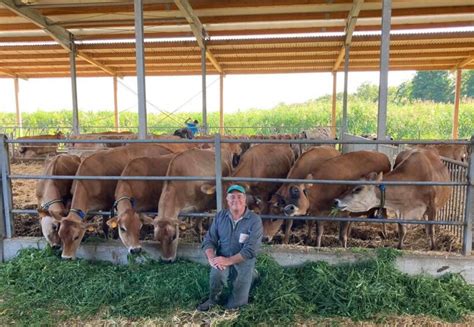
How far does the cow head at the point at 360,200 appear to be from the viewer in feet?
15.9

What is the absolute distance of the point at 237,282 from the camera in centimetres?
367

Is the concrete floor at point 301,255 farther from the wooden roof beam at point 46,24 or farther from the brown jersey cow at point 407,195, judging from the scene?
the wooden roof beam at point 46,24

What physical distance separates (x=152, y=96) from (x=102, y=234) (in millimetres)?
41605

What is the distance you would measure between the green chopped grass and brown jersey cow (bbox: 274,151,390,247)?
0.96m

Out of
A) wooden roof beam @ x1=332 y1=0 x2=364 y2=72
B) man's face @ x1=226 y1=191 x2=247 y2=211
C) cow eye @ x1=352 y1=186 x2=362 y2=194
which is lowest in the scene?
cow eye @ x1=352 y1=186 x2=362 y2=194

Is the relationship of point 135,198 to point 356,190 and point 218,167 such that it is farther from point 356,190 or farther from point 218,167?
point 356,190

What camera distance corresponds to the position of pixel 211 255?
3.60 meters

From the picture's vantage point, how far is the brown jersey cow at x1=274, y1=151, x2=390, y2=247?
5053mm

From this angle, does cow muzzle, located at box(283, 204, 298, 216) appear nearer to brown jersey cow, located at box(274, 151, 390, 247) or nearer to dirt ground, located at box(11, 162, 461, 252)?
brown jersey cow, located at box(274, 151, 390, 247)

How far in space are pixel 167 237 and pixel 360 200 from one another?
2.39 m

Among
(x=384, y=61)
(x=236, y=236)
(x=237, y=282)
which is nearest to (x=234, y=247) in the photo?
(x=236, y=236)

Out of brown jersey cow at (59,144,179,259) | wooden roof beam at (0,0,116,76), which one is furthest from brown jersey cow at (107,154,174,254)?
wooden roof beam at (0,0,116,76)

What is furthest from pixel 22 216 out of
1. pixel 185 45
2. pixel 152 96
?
pixel 152 96

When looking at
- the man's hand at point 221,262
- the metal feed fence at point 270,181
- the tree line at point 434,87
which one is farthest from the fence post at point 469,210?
the tree line at point 434,87
